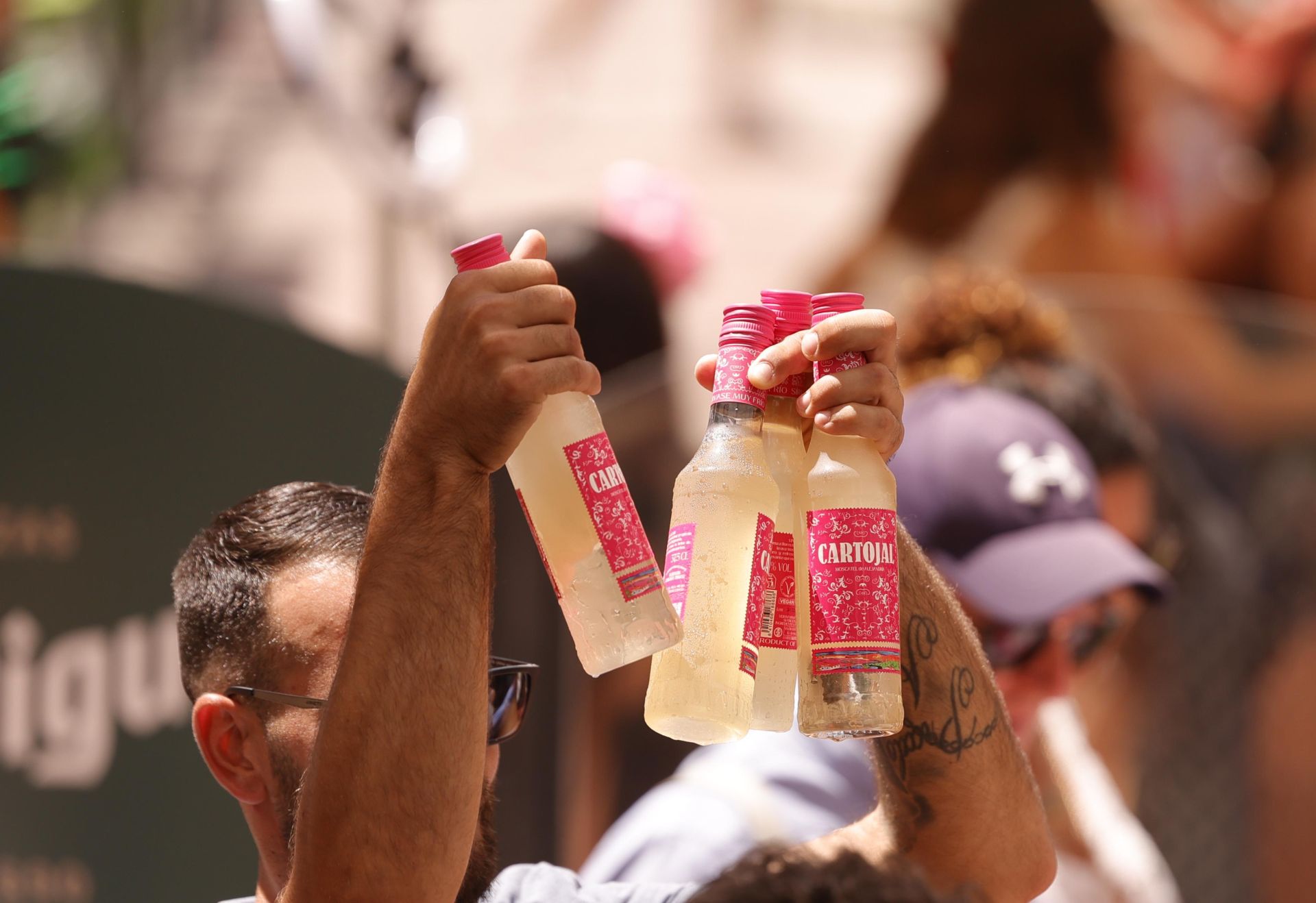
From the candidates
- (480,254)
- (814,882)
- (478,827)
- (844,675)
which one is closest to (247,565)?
(478,827)

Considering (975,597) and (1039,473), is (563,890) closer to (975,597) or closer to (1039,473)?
(975,597)

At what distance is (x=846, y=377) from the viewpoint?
5.33ft

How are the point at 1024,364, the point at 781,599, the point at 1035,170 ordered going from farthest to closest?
1. the point at 1035,170
2. the point at 1024,364
3. the point at 781,599

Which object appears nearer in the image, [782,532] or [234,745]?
[782,532]

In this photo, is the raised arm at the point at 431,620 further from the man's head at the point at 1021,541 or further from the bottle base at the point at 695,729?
the man's head at the point at 1021,541

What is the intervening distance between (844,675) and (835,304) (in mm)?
444

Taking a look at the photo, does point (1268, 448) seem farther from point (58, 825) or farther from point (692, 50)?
point (58, 825)

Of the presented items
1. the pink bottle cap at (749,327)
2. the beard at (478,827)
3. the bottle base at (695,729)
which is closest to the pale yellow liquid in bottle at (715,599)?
the bottle base at (695,729)

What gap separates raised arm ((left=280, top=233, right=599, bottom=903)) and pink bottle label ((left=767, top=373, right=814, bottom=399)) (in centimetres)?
23

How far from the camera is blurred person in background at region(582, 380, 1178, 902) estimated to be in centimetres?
241

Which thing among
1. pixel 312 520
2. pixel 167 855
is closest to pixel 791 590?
pixel 312 520

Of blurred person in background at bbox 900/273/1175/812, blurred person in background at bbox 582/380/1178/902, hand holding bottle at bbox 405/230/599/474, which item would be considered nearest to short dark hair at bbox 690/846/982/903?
hand holding bottle at bbox 405/230/599/474

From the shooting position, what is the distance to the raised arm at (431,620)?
1.48 m

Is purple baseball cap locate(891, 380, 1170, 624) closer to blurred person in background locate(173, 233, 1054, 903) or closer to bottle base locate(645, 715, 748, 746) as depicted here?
blurred person in background locate(173, 233, 1054, 903)
